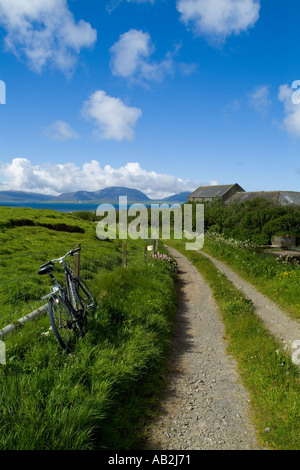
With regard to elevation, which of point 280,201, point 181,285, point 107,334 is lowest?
point 181,285

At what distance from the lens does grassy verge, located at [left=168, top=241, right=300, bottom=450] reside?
4.07m

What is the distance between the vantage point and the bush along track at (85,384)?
348 cm

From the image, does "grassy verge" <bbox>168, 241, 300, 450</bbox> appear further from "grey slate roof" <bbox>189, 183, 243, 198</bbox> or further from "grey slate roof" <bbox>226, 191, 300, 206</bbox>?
"grey slate roof" <bbox>189, 183, 243, 198</bbox>

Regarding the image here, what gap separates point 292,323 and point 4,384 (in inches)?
→ 330

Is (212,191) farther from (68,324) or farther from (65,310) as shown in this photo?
(68,324)

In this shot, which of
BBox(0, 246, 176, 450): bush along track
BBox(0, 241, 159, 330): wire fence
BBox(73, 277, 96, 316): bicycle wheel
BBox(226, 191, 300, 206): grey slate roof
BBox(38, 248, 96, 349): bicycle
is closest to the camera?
BBox(0, 246, 176, 450): bush along track

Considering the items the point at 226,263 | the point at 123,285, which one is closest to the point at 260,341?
the point at 123,285

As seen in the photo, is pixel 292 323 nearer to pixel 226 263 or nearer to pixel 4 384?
pixel 4 384

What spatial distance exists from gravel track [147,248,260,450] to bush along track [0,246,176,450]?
317mm

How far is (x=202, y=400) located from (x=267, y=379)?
4.10 ft

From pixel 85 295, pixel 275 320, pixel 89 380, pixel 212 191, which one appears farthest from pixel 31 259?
pixel 212 191

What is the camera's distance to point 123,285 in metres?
9.45

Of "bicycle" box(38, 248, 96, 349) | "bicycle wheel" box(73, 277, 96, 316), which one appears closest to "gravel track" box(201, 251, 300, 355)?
"bicycle wheel" box(73, 277, 96, 316)
